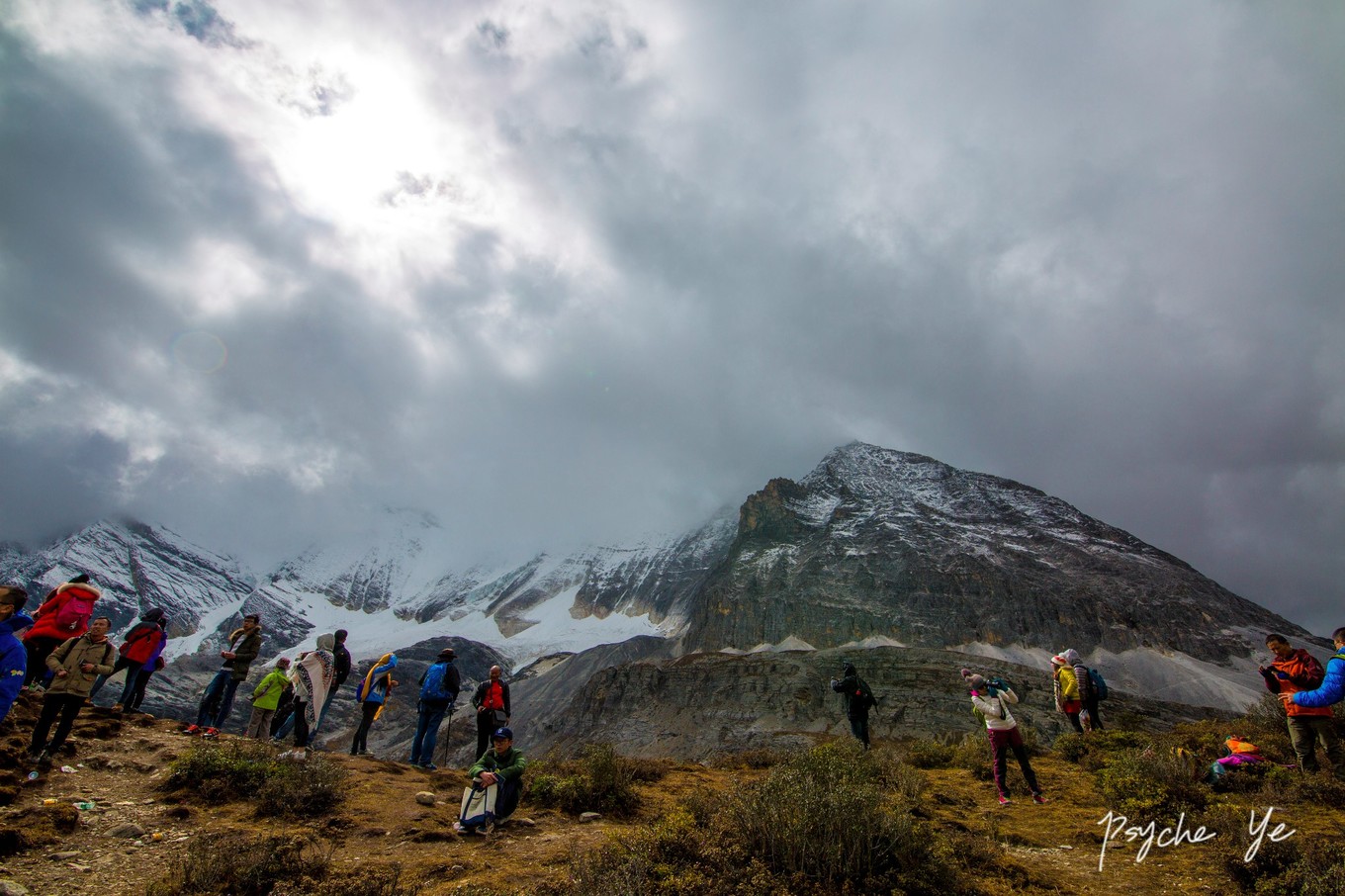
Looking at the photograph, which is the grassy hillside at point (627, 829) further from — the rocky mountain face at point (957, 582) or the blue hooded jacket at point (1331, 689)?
the rocky mountain face at point (957, 582)

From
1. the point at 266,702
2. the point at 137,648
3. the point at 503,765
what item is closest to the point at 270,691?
the point at 266,702

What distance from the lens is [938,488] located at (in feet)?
546

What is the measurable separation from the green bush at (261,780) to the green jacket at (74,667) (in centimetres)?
143

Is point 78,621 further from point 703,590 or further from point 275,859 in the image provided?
point 703,590

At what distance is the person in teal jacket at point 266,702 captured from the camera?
10688mm

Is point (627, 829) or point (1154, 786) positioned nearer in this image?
point (627, 829)

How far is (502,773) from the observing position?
6.86 metres

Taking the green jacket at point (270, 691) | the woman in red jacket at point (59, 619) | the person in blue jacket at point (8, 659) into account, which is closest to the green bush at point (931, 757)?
the green jacket at point (270, 691)

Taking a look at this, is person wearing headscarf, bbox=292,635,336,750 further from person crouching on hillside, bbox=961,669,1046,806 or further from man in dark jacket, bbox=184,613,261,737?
person crouching on hillside, bbox=961,669,1046,806

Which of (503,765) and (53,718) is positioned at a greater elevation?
(503,765)

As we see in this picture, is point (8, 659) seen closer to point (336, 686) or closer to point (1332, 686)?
point (336, 686)

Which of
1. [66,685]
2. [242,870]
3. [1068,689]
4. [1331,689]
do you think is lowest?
[242,870]

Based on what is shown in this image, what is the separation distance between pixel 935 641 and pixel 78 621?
10916cm

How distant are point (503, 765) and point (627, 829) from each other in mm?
1643
